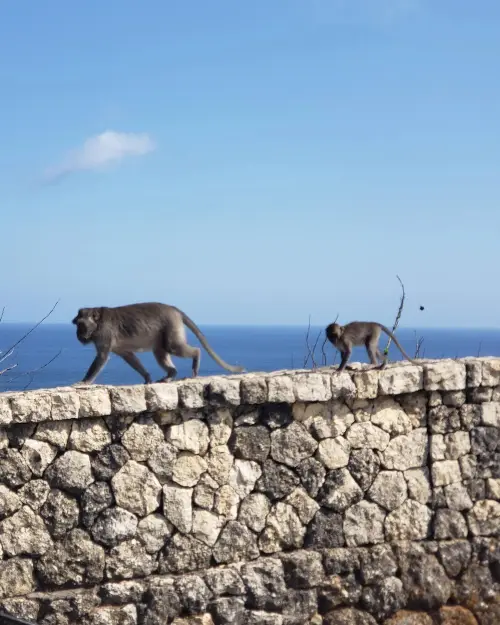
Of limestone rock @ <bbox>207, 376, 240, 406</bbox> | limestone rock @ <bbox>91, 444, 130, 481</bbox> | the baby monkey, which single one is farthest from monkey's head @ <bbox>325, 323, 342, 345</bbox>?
limestone rock @ <bbox>91, 444, 130, 481</bbox>

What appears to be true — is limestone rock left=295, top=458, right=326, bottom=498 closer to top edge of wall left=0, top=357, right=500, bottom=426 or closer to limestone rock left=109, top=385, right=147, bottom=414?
top edge of wall left=0, top=357, right=500, bottom=426

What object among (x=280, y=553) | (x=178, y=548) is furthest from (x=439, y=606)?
(x=178, y=548)

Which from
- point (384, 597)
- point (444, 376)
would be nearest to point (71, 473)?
point (384, 597)

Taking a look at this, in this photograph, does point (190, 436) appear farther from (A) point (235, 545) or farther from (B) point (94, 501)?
(A) point (235, 545)

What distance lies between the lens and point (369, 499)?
820 cm

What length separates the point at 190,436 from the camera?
7520 mm

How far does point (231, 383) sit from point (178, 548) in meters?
1.50

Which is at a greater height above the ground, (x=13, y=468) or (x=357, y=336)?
(x=357, y=336)

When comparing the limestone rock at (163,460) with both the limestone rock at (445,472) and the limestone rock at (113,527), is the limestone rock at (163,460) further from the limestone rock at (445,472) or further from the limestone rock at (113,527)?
the limestone rock at (445,472)

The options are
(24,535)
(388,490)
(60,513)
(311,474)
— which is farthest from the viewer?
(388,490)

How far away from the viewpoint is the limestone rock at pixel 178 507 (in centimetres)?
748

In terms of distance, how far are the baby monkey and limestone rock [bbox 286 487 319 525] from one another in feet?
4.74

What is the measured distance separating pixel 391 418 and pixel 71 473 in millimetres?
3080

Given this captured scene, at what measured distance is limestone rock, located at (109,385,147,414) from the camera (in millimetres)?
7191
